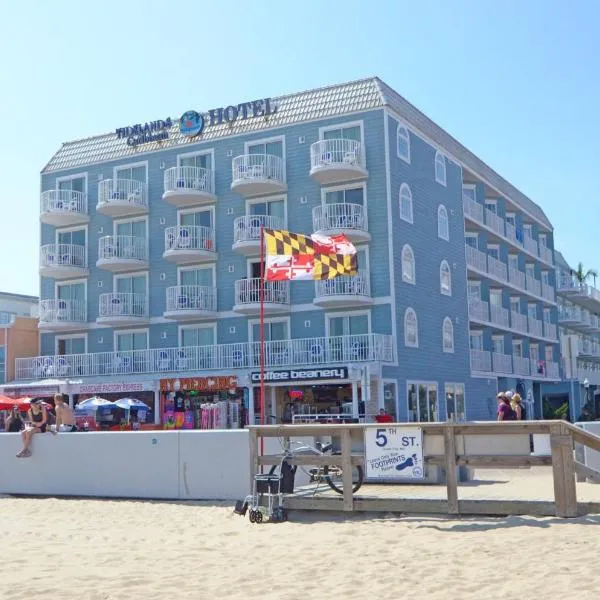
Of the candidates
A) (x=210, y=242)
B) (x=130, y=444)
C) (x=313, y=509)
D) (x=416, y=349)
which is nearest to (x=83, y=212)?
(x=210, y=242)

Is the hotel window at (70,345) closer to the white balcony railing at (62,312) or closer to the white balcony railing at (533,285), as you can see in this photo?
the white balcony railing at (62,312)

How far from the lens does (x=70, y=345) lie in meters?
39.2

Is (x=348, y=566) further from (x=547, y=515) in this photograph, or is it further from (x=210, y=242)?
(x=210, y=242)

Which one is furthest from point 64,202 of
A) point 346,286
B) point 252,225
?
point 346,286

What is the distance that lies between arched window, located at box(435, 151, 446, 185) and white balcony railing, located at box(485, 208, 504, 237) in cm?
585

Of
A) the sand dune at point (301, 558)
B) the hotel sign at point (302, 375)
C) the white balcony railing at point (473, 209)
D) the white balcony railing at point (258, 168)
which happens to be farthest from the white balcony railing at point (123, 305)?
the sand dune at point (301, 558)

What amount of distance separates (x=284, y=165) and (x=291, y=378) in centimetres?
875

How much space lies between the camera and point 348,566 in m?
8.63

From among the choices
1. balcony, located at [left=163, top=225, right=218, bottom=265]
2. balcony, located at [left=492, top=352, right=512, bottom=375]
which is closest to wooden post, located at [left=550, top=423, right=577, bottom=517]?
balcony, located at [left=163, top=225, right=218, bottom=265]

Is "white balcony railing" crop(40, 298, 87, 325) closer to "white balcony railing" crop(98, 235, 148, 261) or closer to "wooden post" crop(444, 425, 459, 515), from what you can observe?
"white balcony railing" crop(98, 235, 148, 261)

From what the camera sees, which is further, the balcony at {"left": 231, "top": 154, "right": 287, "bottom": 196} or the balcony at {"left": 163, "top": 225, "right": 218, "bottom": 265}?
the balcony at {"left": 163, "top": 225, "right": 218, "bottom": 265}

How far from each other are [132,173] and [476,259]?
16196 mm

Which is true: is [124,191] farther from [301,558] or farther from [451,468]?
[301,558]

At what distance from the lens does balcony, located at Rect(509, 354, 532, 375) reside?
44844 millimetres
